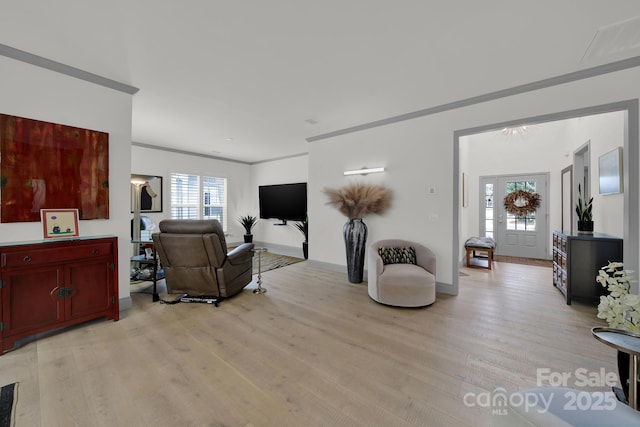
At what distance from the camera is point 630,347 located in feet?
3.13

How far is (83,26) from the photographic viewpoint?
6.64ft

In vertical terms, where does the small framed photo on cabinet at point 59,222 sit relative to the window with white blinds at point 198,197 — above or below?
below

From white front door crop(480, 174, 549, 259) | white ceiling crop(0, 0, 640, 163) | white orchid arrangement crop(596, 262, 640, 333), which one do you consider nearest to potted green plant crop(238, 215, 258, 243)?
white ceiling crop(0, 0, 640, 163)

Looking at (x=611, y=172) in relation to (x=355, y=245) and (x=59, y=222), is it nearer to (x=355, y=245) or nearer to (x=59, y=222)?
(x=355, y=245)

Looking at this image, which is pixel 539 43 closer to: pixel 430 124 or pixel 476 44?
pixel 476 44

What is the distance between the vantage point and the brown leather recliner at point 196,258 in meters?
3.07

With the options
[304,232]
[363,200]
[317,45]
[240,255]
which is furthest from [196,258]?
[304,232]

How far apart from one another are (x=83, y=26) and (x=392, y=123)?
147 inches

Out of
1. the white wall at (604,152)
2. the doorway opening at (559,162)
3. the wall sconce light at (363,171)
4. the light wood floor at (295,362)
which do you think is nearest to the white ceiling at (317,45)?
the doorway opening at (559,162)

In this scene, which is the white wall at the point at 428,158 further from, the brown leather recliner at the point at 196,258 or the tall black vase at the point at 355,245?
the brown leather recliner at the point at 196,258

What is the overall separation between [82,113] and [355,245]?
3.81 metres

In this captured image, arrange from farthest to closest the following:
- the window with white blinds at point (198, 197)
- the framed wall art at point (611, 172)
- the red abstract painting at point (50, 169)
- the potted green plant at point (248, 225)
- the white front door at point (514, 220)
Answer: the potted green plant at point (248, 225) → the window with white blinds at point (198, 197) → the white front door at point (514, 220) → the framed wall art at point (611, 172) → the red abstract painting at point (50, 169)

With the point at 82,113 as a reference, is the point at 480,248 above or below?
below

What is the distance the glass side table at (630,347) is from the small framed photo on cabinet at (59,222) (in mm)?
4052
